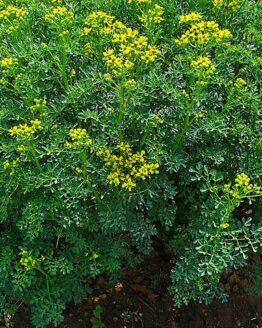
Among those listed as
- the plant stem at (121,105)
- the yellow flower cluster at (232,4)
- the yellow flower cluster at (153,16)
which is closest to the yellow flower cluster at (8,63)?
the plant stem at (121,105)

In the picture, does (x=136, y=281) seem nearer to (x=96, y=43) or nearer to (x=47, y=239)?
(x=47, y=239)

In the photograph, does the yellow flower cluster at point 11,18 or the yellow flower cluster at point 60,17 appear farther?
the yellow flower cluster at point 11,18

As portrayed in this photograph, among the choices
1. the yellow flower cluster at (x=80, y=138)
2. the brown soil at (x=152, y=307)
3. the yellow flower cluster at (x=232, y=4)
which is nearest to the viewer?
the yellow flower cluster at (x=80, y=138)

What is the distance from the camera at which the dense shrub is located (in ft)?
9.21

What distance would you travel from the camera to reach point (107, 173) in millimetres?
2863

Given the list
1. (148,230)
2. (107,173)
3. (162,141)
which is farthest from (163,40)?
(148,230)

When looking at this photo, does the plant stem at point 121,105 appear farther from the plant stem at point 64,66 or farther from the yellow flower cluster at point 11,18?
the yellow flower cluster at point 11,18

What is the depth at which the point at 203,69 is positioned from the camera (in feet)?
8.93

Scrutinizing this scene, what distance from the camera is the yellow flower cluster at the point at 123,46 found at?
2.70m

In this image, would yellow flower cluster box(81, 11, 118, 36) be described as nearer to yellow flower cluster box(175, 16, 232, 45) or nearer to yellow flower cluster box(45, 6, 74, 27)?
yellow flower cluster box(45, 6, 74, 27)

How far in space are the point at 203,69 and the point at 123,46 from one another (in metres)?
0.41

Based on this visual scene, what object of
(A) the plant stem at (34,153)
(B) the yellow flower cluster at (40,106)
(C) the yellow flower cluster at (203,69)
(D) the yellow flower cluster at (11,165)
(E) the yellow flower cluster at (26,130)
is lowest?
(D) the yellow flower cluster at (11,165)

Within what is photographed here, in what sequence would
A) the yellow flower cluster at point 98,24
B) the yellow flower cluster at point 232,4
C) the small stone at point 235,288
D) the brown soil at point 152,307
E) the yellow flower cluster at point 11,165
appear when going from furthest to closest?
the small stone at point 235,288, the brown soil at point 152,307, the yellow flower cluster at point 232,4, the yellow flower cluster at point 98,24, the yellow flower cluster at point 11,165

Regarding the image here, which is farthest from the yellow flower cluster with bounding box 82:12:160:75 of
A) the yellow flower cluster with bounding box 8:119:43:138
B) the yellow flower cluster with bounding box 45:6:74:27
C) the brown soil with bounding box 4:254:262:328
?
→ the brown soil with bounding box 4:254:262:328
